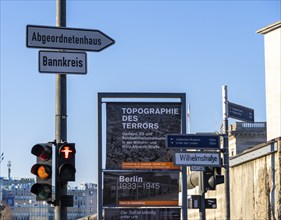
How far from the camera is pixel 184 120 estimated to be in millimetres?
21312

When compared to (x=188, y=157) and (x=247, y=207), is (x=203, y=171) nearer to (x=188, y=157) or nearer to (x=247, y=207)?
(x=188, y=157)

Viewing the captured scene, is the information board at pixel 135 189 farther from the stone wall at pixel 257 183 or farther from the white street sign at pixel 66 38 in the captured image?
the white street sign at pixel 66 38

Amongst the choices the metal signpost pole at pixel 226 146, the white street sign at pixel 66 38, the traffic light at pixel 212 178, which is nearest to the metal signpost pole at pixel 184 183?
the traffic light at pixel 212 178

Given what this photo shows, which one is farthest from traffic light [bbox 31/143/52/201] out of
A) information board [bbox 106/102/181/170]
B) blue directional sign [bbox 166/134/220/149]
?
blue directional sign [bbox 166/134/220/149]

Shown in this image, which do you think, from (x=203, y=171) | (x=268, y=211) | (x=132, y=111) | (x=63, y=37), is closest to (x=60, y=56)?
(x=63, y=37)

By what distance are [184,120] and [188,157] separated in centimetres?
103

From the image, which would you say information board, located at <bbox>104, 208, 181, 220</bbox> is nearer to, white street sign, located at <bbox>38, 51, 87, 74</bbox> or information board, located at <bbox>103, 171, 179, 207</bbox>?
information board, located at <bbox>103, 171, 179, 207</bbox>

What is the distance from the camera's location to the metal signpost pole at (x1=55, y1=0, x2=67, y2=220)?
617 inches

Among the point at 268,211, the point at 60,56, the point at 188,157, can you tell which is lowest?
the point at 268,211

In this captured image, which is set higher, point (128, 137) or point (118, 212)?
point (128, 137)

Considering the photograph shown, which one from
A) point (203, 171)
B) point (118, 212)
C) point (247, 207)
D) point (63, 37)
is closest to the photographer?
point (63, 37)

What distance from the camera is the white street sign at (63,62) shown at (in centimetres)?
1535

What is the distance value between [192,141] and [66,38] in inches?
294

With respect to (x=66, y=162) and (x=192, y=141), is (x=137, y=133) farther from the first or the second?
(x=66, y=162)
